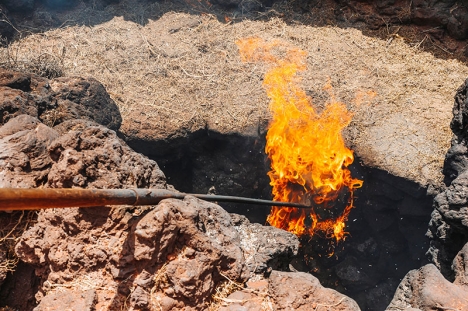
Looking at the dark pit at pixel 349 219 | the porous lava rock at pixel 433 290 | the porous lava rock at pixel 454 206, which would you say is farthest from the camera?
the dark pit at pixel 349 219

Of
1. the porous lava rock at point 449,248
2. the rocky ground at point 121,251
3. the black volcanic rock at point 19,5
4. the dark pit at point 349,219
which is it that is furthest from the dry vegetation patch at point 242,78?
the rocky ground at point 121,251

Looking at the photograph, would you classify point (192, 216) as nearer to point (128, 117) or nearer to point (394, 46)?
point (128, 117)

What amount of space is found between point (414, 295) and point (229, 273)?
196 centimetres

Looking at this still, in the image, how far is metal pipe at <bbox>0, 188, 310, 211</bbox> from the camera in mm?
2302

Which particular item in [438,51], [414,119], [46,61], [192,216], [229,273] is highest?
[438,51]

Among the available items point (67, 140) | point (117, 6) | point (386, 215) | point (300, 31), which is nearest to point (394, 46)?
point (300, 31)

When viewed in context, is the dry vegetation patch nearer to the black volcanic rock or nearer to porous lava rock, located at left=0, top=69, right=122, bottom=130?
porous lava rock, located at left=0, top=69, right=122, bottom=130

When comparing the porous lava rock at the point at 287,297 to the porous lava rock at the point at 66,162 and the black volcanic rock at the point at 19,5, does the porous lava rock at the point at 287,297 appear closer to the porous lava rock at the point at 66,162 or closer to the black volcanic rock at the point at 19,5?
the porous lava rock at the point at 66,162

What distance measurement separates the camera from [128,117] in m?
7.30

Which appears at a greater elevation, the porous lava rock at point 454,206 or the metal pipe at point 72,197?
the porous lava rock at point 454,206

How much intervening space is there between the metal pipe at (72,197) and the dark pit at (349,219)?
12.3 ft

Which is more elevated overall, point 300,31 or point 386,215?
point 300,31

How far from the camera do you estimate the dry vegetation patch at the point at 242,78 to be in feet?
22.4

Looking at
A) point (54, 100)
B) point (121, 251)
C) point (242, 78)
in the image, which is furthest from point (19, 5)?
point (121, 251)
